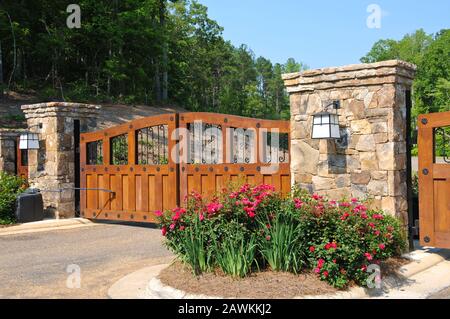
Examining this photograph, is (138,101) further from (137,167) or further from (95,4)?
(137,167)

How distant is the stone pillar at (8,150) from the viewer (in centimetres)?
1260

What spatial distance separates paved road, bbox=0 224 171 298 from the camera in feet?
18.2

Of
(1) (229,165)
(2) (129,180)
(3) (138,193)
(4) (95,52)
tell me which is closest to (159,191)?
(3) (138,193)

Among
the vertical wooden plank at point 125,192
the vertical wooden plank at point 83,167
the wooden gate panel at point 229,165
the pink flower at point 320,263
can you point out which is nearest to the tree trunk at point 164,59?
the vertical wooden plank at point 83,167

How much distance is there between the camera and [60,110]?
11.2 metres

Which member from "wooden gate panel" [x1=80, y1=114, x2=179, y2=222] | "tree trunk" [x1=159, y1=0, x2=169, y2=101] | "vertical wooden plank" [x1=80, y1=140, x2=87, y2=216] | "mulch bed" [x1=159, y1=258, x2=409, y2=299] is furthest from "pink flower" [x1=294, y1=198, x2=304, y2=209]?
"tree trunk" [x1=159, y1=0, x2=169, y2=101]

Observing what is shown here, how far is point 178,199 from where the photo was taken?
30.8 feet

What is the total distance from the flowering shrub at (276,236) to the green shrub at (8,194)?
6.48 m

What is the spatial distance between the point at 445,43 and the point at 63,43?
134 ft

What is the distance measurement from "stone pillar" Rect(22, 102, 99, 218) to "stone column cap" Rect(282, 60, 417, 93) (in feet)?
20.1

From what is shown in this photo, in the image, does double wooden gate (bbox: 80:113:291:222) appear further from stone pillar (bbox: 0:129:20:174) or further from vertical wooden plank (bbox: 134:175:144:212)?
stone pillar (bbox: 0:129:20:174)

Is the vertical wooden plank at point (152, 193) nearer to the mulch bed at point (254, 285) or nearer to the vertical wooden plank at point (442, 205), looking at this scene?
the mulch bed at point (254, 285)

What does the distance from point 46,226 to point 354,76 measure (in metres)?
7.42

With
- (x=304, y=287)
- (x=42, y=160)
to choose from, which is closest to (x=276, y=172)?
(x=304, y=287)
